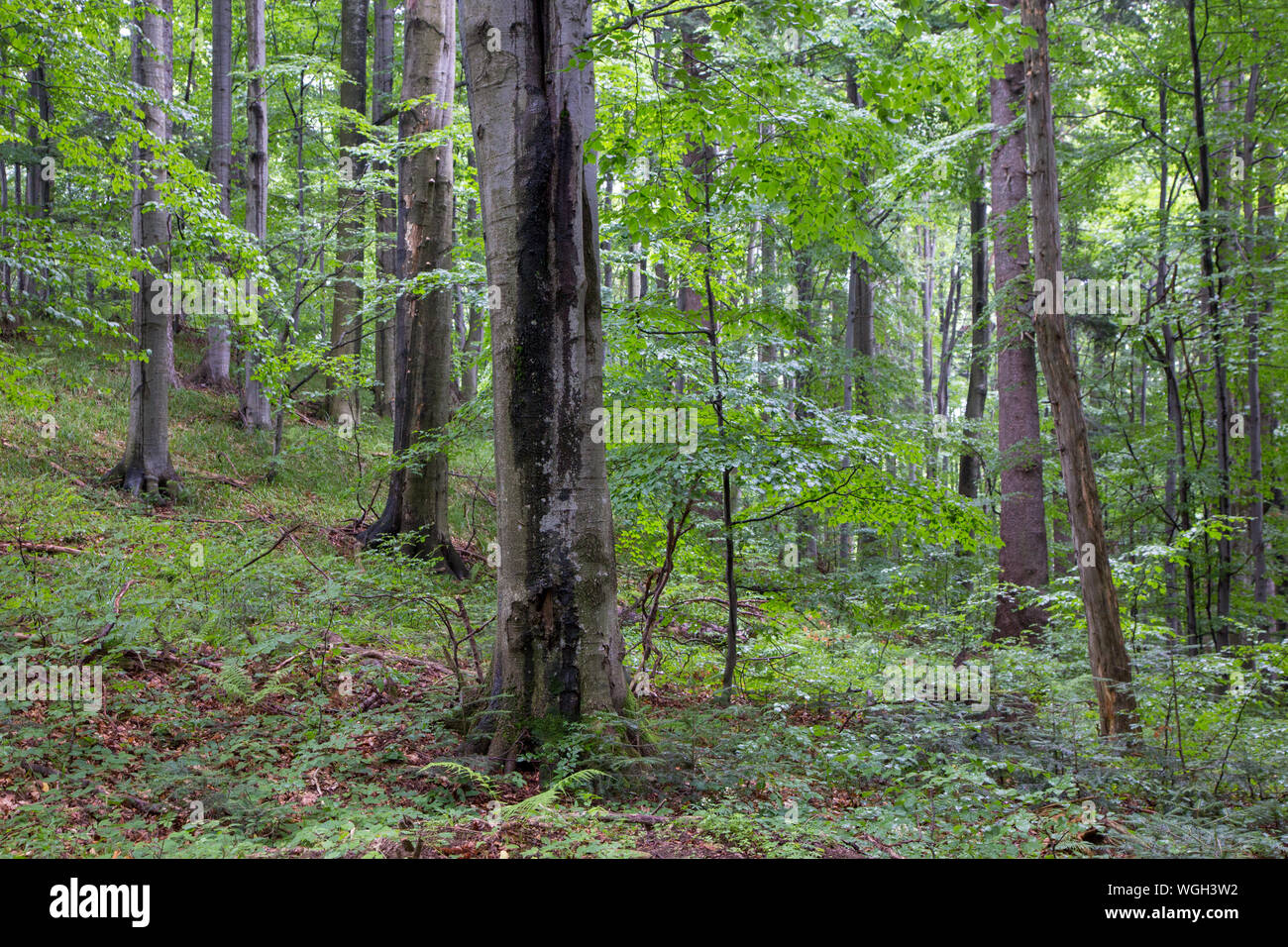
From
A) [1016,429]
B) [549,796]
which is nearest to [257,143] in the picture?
[1016,429]

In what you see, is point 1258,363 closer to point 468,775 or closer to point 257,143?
point 468,775

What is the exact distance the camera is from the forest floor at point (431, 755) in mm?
3561

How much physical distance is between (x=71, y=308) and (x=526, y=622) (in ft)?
21.2

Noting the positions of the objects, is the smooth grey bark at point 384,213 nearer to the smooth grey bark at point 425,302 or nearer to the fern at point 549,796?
the smooth grey bark at point 425,302

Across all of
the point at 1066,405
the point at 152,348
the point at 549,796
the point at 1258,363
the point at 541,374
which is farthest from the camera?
the point at 152,348

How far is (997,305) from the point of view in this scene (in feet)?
29.3

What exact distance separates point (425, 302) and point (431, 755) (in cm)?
726

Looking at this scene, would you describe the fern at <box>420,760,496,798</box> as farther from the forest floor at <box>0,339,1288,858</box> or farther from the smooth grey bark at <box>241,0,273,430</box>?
the smooth grey bark at <box>241,0,273,430</box>

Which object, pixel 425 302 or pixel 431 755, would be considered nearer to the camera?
pixel 431 755

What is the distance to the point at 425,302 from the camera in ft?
34.6

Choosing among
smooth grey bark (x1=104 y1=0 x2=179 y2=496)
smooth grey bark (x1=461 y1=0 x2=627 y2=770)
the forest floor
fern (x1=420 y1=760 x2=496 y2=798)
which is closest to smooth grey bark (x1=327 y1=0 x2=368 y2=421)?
smooth grey bark (x1=104 y1=0 x2=179 y2=496)

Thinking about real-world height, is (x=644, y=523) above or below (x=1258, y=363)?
below

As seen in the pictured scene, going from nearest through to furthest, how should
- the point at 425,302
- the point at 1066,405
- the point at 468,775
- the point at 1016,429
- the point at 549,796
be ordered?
1. the point at 549,796
2. the point at 468,775
3. the point at 1066,405
4. the point at 425,302
5. the point at 1016,429
